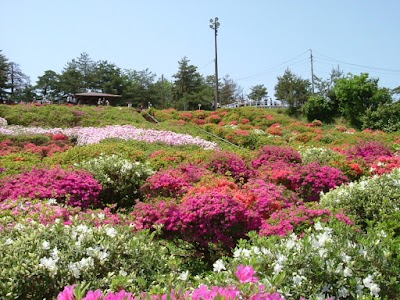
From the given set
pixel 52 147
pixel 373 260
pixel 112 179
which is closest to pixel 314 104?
pixel 52 147

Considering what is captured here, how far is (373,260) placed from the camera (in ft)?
10.1

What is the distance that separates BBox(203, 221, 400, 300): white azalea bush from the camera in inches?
109

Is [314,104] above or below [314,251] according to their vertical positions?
above

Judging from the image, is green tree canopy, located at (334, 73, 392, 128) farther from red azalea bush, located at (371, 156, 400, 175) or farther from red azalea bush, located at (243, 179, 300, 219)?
red azalea bush, located at (243, 179, 300, 219)

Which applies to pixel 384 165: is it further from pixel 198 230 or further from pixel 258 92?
pixel 258 92

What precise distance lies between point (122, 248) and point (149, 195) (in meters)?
3.50

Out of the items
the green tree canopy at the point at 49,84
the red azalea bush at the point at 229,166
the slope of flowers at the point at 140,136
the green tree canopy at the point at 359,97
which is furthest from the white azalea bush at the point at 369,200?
the green tree canopy at the point at 49,84

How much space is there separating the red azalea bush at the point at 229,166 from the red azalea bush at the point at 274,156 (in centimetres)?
107

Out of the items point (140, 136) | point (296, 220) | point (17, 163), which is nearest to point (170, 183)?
point (296, 220)

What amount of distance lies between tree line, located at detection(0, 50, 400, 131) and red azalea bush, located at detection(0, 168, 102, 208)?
953 inches

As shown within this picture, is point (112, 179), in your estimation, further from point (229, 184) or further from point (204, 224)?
point (204, 224)

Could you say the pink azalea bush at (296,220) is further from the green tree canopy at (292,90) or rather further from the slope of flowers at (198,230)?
the green tree canopy at (292,90)

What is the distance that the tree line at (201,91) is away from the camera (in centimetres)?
3008

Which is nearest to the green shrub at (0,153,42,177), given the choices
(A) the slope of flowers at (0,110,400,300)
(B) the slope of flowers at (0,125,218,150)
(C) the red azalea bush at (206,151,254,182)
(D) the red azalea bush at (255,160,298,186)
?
(A) the slope of flowers at (0,110,400,300)
